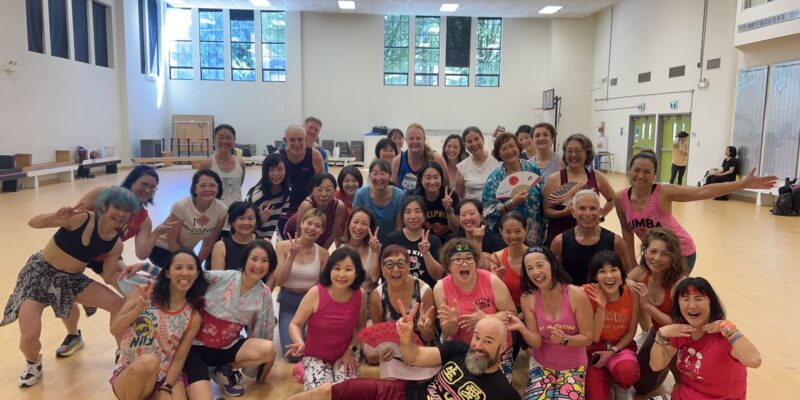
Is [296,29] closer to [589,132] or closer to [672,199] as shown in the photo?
[589,132]

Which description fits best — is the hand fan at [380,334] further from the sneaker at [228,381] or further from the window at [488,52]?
the window at [488,52]

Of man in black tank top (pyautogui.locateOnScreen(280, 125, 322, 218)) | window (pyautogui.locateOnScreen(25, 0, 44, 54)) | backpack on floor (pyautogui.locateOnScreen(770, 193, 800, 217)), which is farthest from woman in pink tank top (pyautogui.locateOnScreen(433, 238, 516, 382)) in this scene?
window (pyautogui.locateOnScreen(25, 0, 44, 54))

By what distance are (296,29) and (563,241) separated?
2292 centimetres

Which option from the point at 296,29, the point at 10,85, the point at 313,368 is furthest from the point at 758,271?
the point at 296,29

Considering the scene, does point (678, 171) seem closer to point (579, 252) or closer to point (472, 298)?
point (579, 252)

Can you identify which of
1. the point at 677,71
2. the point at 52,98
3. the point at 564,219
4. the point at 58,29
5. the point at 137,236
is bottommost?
the point at 137,236

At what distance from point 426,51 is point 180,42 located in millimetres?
11485

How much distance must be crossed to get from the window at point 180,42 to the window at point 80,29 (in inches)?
259

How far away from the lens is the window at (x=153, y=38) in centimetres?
2247

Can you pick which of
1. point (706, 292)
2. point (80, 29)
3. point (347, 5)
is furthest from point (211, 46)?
point (706, 292)

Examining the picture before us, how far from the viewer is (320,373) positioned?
11.2 ft

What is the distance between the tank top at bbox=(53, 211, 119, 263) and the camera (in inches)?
141

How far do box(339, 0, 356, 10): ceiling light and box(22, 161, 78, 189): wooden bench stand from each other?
12.1 m

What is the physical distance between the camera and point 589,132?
25281 mm
